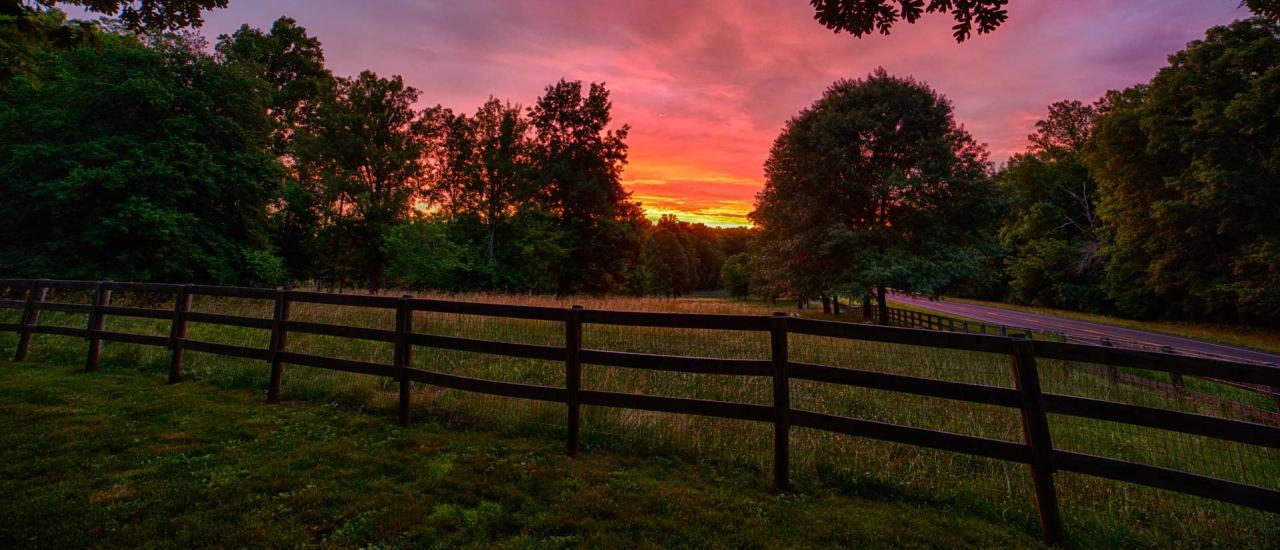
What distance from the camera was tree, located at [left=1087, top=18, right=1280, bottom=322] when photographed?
766 inches

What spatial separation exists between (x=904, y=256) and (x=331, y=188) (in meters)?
33.2

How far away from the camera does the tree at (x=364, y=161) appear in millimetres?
28734

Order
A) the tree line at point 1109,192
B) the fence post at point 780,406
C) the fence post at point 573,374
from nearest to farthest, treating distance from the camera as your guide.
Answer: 1. the fence post at point 780,406
2. the fence post at point 573,374
3. the tree line at point 1109,192

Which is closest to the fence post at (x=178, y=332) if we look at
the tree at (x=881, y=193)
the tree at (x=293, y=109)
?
the tree at (x=881, y=193)

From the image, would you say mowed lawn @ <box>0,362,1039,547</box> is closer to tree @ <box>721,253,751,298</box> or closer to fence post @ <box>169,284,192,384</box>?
fence post @ <box>169,284,192,384</box>

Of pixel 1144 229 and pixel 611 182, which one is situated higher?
pixel 611 182

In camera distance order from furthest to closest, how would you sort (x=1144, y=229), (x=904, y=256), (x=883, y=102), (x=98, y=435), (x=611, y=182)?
(x=611, y=182)
(x=1144, y=229)
(x=883, y=102)
(x=904, y=256)
(x=98, y=435)

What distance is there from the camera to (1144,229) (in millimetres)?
24562

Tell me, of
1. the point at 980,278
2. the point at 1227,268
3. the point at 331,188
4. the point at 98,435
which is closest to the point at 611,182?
the point at 331,188

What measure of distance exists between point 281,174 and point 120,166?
5658mm

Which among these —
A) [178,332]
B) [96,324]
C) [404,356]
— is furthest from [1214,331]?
[96,324]

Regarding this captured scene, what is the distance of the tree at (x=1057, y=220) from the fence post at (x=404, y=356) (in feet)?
125

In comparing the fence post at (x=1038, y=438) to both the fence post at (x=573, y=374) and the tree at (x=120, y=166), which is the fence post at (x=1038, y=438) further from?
the tree at (x=120, y=166)

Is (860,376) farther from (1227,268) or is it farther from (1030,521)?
(1227,268)
